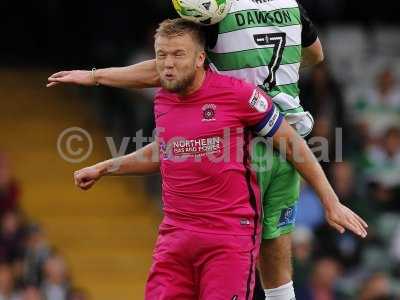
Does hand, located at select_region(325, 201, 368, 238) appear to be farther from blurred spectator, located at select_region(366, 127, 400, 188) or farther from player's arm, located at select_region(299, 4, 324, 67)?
blurred spectator, located at select_region(366, 127, 400, 188)

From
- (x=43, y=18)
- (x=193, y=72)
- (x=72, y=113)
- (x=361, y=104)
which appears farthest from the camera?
(x=43, y=18)

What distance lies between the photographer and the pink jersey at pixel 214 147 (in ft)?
19.7

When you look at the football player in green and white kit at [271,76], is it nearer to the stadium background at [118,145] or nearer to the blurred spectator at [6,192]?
the stadium background at [118,145]

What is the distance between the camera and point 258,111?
19.7ft

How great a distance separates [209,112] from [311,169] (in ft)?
1.86

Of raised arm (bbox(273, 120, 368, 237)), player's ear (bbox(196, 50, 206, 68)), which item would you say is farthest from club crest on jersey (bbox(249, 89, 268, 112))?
player's ear (bbox(196, 50, 206, 68))

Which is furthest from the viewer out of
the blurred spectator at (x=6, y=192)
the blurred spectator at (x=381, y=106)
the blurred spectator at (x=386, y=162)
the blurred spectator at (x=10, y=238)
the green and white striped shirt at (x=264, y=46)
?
the blurred spectator at (x=381, y=106)

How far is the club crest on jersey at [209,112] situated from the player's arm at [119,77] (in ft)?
1.03

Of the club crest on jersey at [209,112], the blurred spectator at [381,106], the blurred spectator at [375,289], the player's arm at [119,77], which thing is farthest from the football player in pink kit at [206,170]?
the blurred spectator at [381,106]

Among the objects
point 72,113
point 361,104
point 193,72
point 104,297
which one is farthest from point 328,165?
point 193,72

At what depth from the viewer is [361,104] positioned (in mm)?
12992

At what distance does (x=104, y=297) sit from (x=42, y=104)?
3.12m

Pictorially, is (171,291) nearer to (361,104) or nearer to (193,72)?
(193,72)

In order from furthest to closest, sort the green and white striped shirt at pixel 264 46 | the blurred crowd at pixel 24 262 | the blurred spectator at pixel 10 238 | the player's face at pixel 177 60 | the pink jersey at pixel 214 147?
the blurred spectator at pixel 10 238 → the blurred crowd at pixel 24 262 → the green and white striped shirt at pixel 264 46 → the pink jersey at pixel 214 147 → the player's face at pixel 177 60
